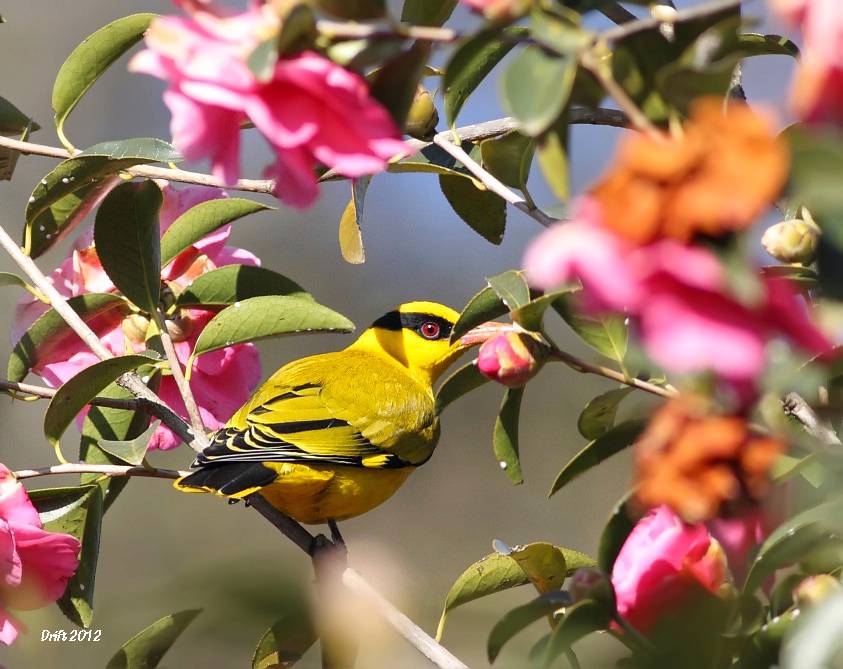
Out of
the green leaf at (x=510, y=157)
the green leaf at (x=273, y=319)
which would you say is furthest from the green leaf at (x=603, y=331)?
the green leaf at (x=273, y=319)

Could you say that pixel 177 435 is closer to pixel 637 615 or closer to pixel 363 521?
pixel 637 615

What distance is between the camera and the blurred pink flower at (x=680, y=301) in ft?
1.70

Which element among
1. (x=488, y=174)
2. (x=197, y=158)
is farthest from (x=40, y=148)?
(x=197, y=158)

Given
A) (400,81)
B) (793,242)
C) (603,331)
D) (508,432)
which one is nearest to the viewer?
(400,81)

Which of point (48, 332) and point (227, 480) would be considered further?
point (227, 480)

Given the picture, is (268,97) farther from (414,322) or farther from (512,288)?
(414,322)

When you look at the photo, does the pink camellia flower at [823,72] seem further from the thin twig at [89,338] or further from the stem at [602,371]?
the thin twig at [89,338]

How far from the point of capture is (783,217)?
1421mm

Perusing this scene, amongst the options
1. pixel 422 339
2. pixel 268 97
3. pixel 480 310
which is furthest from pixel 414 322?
pixel 268 97

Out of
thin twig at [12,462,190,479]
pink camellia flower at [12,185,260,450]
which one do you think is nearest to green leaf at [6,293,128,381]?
pink camellia flower at [12,185,260,450]

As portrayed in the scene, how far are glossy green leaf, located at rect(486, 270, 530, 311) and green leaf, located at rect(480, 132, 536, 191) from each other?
12cm

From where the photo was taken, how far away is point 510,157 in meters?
1.33

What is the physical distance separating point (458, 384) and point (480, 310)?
0.22 m

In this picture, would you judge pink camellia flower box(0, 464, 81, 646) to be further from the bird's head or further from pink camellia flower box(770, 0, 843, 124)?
the bird's head
